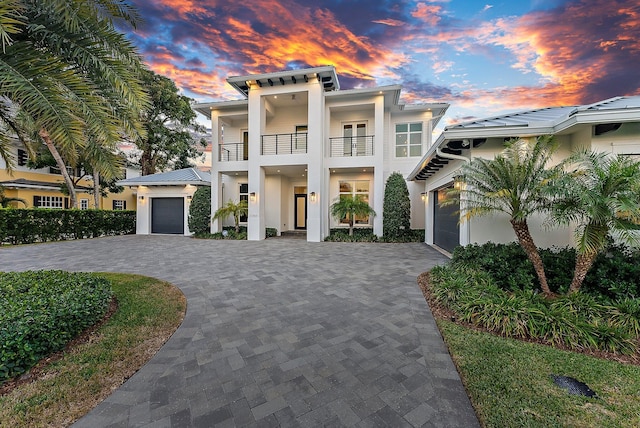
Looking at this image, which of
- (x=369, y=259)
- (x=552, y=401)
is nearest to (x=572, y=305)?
(x=552, y=401)

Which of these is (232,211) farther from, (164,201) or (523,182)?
(523,182)

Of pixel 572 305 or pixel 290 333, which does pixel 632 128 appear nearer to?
pixel 572 305

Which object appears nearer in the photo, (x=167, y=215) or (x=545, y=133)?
(x=545, y=133)

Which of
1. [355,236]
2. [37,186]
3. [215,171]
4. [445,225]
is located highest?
[215,171]

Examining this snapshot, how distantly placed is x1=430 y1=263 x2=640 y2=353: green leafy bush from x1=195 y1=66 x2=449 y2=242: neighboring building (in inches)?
340

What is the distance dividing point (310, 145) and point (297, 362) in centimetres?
1098

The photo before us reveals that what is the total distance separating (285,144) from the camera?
14.8 metres

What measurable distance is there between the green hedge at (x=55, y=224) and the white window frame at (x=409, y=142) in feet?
56.7

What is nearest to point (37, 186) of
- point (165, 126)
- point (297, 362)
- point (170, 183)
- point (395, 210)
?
point (165, 126)

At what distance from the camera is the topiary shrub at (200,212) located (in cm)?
1432

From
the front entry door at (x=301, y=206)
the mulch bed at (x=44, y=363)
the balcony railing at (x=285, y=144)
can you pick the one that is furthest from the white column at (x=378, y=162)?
the mulch bed at (x=44, y=363)

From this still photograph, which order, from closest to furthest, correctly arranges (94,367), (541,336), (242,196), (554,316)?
(94,367)
(541,336)
(554,316)
(242,196)

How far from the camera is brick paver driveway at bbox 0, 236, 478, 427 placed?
2027 millimetres

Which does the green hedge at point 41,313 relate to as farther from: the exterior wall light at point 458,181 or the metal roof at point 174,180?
the metal roof at point 174,180
